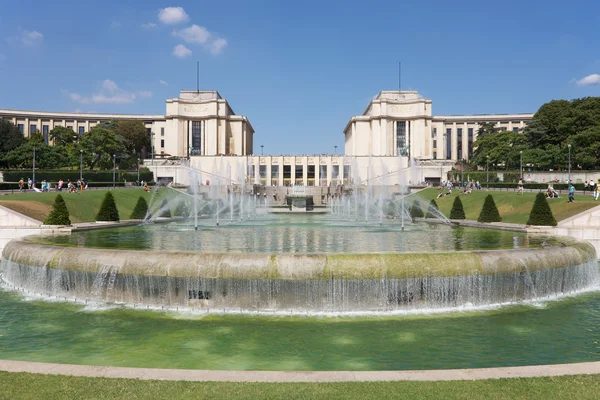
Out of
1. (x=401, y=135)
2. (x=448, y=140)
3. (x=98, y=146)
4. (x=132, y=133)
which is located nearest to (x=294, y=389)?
(x=98, y=146)

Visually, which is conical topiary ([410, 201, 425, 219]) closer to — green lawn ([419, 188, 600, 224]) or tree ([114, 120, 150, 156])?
green lawn ([419, 188, 600, 224])

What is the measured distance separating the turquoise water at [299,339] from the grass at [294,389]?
6.35 feet

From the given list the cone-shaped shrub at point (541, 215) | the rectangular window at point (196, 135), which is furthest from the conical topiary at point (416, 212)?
the rectangular window at point (196, 135)

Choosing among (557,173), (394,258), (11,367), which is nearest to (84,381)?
(11,367)

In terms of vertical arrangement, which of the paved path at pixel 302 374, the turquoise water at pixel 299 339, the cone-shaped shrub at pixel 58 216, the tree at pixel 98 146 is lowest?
the turquoise water at pixel 299 339

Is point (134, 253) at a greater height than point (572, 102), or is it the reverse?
point (572, 102)

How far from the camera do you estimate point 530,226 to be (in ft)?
80.5

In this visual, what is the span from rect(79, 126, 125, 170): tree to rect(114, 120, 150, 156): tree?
20180 mm

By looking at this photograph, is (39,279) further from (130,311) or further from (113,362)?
(113,362)

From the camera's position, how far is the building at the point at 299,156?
106 m

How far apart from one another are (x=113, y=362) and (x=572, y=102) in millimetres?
94177

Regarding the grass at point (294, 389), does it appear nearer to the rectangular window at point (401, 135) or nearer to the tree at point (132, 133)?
the tree at point (132, 133)

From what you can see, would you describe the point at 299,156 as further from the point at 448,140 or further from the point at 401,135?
the point at 448,140

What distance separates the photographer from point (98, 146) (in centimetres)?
9488
